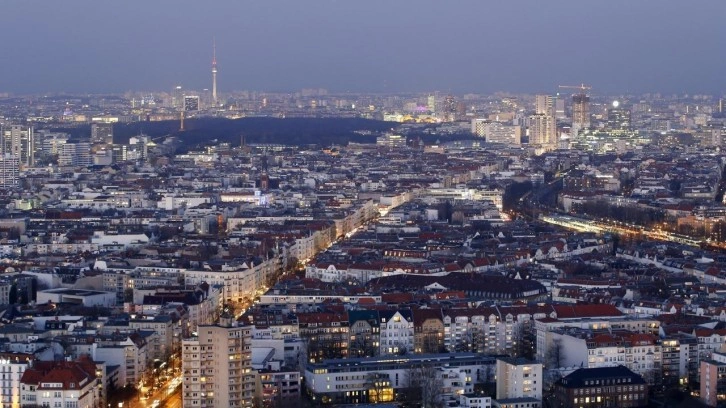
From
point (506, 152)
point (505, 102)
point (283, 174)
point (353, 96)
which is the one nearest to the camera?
point (283, 174)

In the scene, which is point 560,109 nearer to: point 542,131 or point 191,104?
point 542,131

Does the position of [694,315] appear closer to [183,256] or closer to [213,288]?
[213,288]

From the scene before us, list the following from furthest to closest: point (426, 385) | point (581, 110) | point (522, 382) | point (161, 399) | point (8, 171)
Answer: point (581, 110)
point (8, 171)
point (161, 399)
point (522, 382)
point (426, 385)

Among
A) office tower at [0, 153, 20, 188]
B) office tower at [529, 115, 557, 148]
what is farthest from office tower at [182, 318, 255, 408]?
office tower at [529, 115, 557, 148]

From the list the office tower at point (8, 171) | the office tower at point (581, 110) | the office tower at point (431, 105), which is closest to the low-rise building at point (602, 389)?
the office tower at point (8, 171)

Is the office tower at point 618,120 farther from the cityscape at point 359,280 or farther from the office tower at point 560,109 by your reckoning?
the cityscape at point 359,280

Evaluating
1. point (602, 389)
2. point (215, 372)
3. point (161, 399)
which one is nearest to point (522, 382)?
point (602, 389)

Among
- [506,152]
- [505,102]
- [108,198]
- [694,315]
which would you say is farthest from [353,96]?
[694,315]
